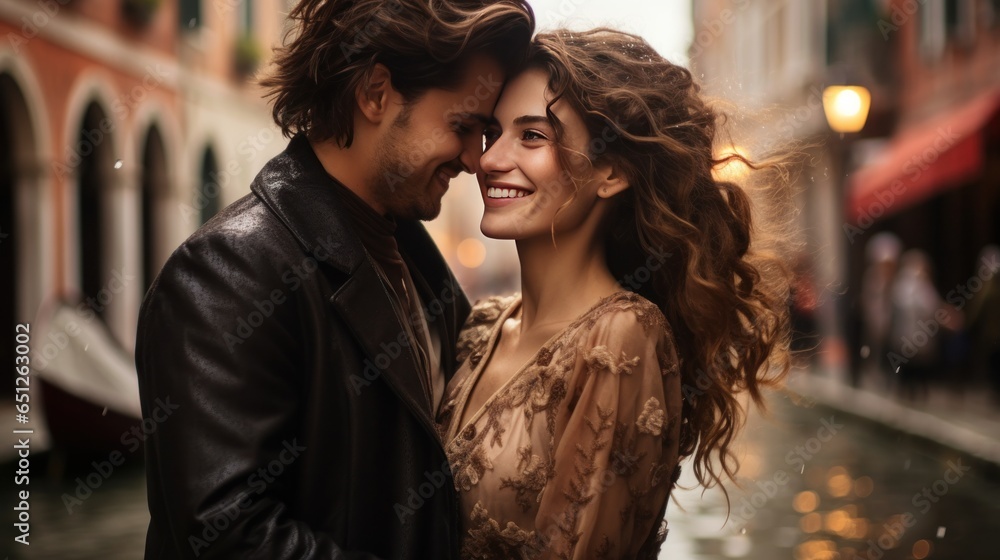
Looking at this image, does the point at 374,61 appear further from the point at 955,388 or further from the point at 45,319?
the point at 955,388

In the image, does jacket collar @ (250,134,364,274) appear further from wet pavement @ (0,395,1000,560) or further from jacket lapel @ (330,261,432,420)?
wet pavement @ (0,395,1000,560)

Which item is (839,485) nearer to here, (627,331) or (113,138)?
(627,331)

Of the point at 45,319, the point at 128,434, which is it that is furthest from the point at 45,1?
the point at 128,434

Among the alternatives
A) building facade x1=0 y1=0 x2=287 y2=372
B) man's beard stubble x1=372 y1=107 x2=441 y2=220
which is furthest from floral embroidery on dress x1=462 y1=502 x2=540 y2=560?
building facade x1=0 y1=0 x2=287 y2=372

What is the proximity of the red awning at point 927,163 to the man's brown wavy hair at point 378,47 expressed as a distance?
37.9 ft

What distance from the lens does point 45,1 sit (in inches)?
536

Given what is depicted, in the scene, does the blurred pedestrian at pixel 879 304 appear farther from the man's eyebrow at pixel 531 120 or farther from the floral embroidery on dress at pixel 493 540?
the floral embroidery on dress at pixel 493 540

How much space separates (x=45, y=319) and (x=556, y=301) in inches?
325

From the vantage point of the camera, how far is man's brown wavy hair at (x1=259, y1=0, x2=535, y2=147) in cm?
269

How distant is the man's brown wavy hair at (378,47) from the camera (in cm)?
269

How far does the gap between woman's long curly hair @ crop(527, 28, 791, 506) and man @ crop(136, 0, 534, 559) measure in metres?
0.21

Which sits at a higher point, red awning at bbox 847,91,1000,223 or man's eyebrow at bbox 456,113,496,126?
red awning at bbox 847,91,1000,223

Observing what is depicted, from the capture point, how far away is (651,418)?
103 inches

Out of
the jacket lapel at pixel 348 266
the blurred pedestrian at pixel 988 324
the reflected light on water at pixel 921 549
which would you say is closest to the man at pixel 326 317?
the jacket lapel at pixel 348 266
